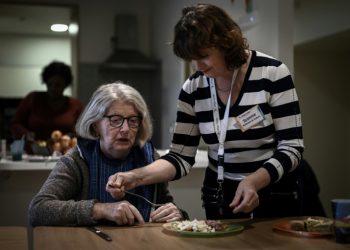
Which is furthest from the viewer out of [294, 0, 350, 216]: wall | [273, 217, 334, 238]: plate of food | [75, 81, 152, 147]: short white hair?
[294, 0, 350, 216]: wall

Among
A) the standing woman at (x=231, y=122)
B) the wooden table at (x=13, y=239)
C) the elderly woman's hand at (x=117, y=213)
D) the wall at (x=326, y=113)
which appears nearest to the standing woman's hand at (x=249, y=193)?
the standing woman at (x=231, y=122)

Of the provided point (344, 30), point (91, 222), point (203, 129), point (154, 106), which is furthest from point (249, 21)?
point (154, 106)

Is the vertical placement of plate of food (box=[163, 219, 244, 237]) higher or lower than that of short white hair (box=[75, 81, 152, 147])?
lower

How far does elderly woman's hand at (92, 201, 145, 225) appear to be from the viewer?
1.58 meters

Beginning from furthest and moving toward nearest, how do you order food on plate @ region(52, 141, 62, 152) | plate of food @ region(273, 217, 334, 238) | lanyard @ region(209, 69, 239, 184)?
food on plate @ region(52, 141, 62, 152) → lanyard @ region(209, 69, 239, 184) → plate of food @ region(273, 217, 334, 238)

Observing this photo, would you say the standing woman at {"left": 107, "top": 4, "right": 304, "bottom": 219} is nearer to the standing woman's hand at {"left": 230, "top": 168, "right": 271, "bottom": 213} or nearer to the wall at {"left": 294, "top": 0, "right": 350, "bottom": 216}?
the standing woman's hand at {"left": 230, "top": 168, "right": 271, "bottom": 213}

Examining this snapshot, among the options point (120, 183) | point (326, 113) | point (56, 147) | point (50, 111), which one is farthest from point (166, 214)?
point (326, 113)

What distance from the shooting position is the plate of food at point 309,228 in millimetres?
1400

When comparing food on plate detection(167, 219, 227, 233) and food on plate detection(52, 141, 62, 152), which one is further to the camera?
food on plate detection(52, 141, 62, 152)

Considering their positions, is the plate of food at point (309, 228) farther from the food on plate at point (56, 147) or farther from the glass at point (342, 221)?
the food on plate at point (56, 147)

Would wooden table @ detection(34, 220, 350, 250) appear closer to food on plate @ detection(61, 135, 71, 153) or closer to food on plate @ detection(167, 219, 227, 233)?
food on plate @ detection(167, 219, 227, 233)

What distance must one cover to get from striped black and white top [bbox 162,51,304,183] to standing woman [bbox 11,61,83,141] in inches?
99.0

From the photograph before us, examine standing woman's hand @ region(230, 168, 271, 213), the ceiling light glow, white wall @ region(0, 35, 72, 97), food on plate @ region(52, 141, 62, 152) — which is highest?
the ceiling light glow

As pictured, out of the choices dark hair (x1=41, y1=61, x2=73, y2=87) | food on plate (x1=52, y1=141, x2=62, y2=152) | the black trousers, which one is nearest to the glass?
the black trousers
